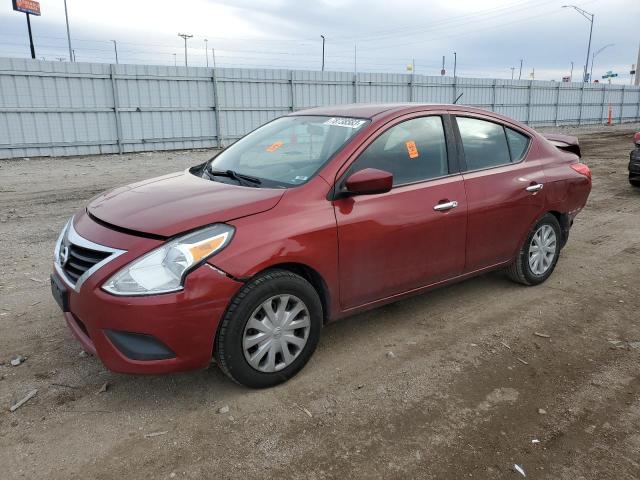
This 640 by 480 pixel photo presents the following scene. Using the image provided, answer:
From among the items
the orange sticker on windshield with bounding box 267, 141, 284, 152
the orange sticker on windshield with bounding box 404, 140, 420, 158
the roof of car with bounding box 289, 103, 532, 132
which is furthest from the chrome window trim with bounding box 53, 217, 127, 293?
the orange sticker on windshield with bounding box 404, 140, 420, 158

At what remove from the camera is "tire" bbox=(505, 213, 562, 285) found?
464 centimetres

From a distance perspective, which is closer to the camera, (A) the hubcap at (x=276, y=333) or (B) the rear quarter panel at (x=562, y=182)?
(A) the hubcap at (x=276, y=333)

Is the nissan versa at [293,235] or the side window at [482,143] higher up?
the side window at [482,143]

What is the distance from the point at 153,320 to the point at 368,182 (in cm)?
148

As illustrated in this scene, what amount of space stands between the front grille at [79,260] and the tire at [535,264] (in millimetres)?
3460

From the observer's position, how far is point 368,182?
3191 mm

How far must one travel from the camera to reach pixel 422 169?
12.6ft

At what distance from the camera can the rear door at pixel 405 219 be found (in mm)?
3377

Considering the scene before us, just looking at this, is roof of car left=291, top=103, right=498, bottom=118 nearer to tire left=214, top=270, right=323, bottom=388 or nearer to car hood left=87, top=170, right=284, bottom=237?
car hood left=87, top=170, right=284, bottom=237

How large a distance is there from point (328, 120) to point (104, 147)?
43.0 feet

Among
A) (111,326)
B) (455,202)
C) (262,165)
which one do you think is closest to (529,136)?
(455,202)

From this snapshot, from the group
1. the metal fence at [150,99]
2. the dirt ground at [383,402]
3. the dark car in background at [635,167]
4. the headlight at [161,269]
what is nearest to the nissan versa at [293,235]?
the headlight at [161,269]

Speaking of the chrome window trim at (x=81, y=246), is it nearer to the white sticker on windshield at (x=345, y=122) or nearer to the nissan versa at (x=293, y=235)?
the nissan versa at (x=293, y=235)

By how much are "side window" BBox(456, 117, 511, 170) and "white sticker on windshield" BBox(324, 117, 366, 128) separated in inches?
37.0
